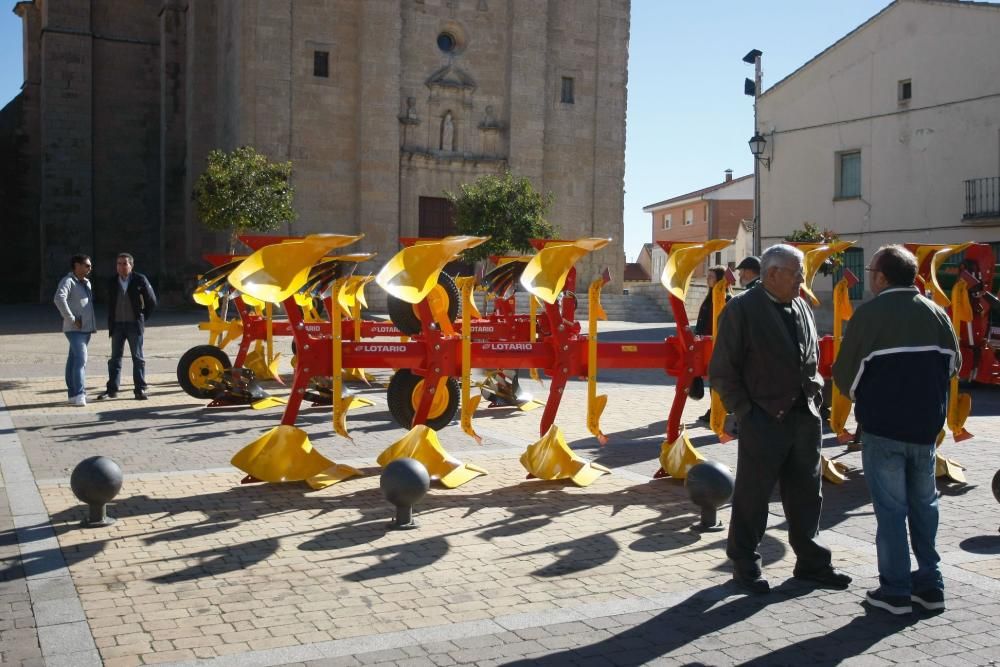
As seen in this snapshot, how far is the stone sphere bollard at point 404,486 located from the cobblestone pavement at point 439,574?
0.49 feet

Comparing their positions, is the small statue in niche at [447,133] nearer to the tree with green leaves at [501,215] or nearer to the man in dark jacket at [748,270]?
the tree with green leaves at [501,215]

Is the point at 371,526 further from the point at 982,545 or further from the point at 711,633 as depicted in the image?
the point at 982,545

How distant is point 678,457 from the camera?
25.5ft

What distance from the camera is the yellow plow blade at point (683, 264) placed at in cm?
738

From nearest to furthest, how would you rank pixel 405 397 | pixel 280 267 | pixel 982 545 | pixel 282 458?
pixel 982 545 → pixel 280 267 → pixel 282 458 → pixel 405 397

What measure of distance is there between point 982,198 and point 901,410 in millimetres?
24986

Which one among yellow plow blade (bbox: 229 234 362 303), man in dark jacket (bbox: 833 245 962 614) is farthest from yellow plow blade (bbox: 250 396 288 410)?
man in dark jacket (bbox: 833 245 962 614)

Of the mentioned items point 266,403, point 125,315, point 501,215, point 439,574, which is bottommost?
point 439,574

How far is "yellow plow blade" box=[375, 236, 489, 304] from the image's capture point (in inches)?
270

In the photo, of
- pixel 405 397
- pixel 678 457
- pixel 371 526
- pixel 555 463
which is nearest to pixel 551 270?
pixel 555 463

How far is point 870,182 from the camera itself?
Answer: 30.0 metres

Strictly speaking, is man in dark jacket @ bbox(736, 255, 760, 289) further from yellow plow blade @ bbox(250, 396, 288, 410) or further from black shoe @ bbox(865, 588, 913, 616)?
yellow plow blade @ bbox(250, 396, 288, 410)

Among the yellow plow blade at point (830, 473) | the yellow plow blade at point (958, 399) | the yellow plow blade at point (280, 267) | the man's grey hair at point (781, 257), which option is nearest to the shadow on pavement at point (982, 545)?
the yellow plow blade at point (830, 473)

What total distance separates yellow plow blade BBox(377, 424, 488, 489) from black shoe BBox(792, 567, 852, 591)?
2.90 metres
